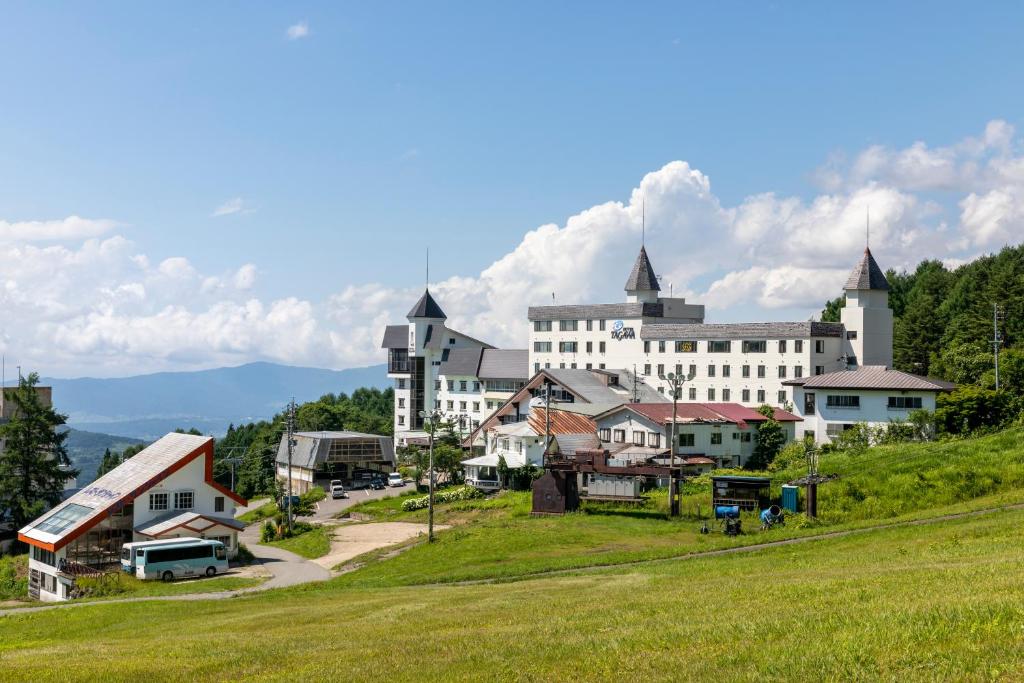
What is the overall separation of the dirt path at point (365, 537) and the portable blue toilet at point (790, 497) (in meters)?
17.7

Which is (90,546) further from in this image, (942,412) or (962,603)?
(942,412)

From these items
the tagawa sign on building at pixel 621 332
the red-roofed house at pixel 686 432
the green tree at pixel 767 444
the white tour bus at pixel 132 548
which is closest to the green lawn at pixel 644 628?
the white tour bus at pixel 132 548

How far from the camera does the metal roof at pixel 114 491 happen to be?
161ft

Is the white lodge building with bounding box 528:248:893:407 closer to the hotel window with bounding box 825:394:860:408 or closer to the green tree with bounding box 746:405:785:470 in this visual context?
the hotel window with bounding box 825:394:860:408

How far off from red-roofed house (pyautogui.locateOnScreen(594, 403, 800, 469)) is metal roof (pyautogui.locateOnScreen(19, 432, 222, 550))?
2822cm

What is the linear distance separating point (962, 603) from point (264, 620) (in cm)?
1838

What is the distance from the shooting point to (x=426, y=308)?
113 m

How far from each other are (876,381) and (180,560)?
48.2 m

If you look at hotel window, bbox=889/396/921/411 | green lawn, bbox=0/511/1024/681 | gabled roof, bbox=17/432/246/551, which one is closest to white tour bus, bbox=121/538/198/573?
gabled roof, bbox=17/432/246/551

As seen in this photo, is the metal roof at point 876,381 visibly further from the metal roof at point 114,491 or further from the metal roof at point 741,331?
the metal roof at point 114,491

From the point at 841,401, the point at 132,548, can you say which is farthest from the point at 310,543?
the point at 841,401

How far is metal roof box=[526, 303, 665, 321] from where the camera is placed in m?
99.2

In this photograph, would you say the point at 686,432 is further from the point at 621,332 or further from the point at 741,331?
the point at 621,332

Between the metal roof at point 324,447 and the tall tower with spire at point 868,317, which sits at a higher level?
the tall tower with spire at point 868,317
